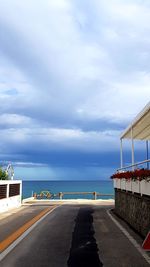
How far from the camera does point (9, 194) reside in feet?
91.9

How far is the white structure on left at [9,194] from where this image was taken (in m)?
25.7

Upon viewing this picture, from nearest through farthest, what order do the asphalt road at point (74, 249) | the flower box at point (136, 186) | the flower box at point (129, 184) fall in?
the asphalt road at point (74, 249), the flower box at point (136, 186), the flower box at point (129, 184)

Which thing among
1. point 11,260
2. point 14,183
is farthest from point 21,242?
point 14,183

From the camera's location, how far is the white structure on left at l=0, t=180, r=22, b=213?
84.3ft

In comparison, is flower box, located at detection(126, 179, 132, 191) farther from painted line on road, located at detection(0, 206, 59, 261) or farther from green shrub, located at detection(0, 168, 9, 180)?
green shrub, located at detection(0, 168, 9, 180)

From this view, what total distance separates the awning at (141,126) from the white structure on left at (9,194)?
8.89m

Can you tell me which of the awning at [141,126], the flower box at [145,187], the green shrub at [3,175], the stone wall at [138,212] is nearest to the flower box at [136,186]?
the stone wall at [138,212]

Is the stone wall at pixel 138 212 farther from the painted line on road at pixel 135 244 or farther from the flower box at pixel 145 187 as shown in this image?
the painted line on road at pixel 135 244

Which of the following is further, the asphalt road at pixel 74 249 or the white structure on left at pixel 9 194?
the white structure on left at pixel 9 194

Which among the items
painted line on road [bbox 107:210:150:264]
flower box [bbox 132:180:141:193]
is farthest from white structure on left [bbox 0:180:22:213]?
flower box [bbox 132:180:141:193]

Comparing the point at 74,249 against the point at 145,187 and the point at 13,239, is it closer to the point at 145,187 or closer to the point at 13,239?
the point at 13,239

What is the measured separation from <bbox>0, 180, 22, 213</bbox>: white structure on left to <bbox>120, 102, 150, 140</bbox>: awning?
889 cm

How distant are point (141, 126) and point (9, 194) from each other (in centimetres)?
1311

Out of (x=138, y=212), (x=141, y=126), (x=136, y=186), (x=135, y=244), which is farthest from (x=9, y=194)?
(x=135, y=244)
